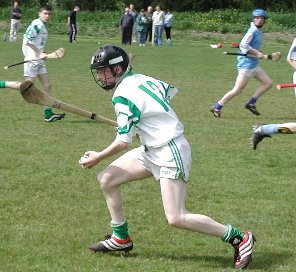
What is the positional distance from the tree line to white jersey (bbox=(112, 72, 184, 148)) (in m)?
63.3

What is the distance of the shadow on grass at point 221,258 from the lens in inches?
231

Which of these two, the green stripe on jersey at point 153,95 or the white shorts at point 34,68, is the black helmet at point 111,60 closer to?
the green stripe on jersey at point 153,95

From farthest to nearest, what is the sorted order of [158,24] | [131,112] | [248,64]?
1. [158,24]
2. [248,64]
3. [131,112]

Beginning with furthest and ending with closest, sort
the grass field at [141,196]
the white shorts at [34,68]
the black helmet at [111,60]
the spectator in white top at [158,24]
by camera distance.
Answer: the spectator in white top at [158,24] → the white shorts at [34,68] → the grass field at [141,196] → the black helmet at [111,60]

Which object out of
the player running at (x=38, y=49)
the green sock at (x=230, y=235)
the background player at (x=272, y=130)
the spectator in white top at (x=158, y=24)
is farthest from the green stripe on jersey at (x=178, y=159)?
the spectator in white top at (x=158, y=24)

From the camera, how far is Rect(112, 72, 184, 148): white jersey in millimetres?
5520

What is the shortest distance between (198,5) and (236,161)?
60.7 metres

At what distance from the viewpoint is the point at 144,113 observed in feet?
18.4

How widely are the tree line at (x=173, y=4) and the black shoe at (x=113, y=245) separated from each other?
63047 mm

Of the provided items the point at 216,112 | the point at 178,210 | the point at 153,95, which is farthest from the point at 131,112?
the point at 216,112

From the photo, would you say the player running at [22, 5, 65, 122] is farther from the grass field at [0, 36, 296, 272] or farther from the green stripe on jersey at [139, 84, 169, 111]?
the green stripe on jersey at [139, 84, 169, 111]

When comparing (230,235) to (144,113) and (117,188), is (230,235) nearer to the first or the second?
(117,188)

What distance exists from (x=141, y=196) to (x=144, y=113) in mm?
2584

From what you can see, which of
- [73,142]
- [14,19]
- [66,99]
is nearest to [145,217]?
[73,142]
